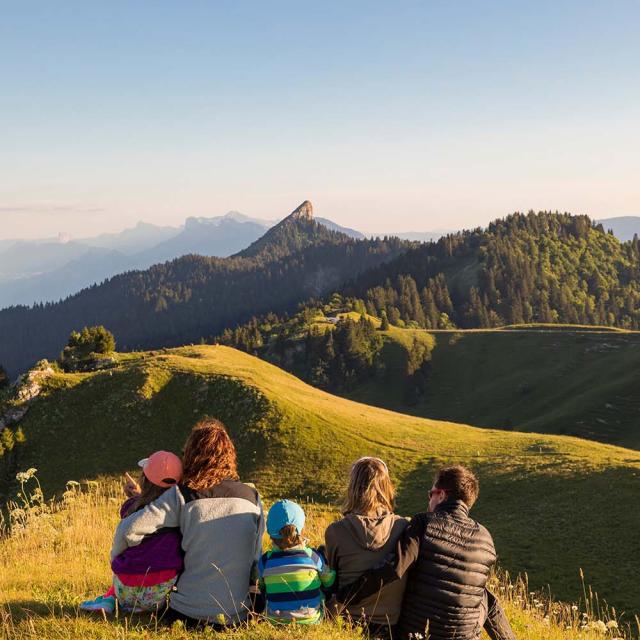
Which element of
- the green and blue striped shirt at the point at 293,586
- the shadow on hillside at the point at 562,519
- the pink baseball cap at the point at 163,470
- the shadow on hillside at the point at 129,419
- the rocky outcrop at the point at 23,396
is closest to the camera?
the green and blue striped shirt at the point at 293,586

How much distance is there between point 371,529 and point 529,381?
316ft

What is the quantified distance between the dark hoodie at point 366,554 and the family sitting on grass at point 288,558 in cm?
1

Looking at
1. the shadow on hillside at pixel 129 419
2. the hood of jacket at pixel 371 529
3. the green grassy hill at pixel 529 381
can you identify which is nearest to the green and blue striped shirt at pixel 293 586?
the hood of jacket at pixel 371 529

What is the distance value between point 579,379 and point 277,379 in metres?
60.9

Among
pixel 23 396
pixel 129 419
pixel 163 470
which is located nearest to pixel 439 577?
pixel 163 470

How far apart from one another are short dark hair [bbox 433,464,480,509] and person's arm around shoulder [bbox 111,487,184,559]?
344 centimetres

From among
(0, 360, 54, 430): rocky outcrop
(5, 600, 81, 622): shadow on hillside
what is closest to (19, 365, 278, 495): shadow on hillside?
(0, 360, 54, 430): rocky outcrop

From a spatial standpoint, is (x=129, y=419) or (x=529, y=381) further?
(x=529, y=381)

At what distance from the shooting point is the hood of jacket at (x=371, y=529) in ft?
22.3

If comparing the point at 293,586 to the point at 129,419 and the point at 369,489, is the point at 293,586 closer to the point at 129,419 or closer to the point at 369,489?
the point at 369,489

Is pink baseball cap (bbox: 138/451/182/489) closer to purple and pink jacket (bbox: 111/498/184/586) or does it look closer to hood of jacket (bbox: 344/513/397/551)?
purple and pink jacket (bbox: 111/498/184/586)

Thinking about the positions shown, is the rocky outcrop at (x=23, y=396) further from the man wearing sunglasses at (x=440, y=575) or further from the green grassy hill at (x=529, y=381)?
the green grassy hill at (x=529, y=381)

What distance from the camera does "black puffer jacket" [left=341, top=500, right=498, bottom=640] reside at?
6.73 meters

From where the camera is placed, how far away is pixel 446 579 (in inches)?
267
